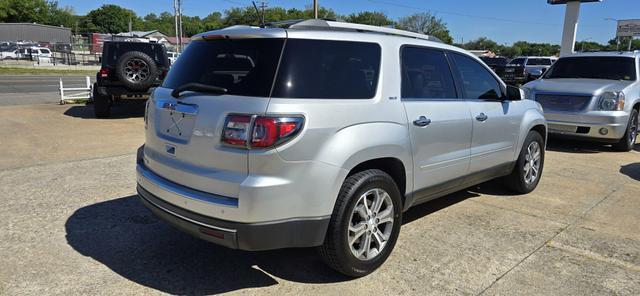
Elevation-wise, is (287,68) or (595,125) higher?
(287,68)

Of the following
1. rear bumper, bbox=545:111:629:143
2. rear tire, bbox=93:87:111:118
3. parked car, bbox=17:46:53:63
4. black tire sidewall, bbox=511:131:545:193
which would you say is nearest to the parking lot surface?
black tire sidewall, bbox=511:131:545:193

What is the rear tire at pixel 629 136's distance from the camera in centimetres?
850

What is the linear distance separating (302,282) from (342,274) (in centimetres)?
30

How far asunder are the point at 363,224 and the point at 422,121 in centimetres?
99

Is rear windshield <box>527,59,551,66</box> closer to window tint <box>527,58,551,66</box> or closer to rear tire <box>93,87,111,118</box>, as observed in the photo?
window tint <box>527,58,551,66</box>

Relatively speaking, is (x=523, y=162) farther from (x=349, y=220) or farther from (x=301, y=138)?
(x=301, y=138)

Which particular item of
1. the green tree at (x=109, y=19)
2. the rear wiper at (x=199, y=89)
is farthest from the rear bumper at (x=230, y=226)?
the green tree at (x=109, y=19)

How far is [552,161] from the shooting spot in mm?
7664

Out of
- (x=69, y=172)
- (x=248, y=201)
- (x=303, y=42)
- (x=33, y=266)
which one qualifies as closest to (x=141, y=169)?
(x=33, y=266)

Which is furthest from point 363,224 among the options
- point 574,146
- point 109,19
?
point 109,19

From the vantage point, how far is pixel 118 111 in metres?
12.8

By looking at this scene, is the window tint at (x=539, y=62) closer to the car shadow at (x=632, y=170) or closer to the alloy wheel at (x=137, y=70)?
the car shadow at (x=632, y=170)

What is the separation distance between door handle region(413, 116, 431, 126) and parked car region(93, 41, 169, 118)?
324 inches

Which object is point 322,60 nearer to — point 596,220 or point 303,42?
point 303,42
